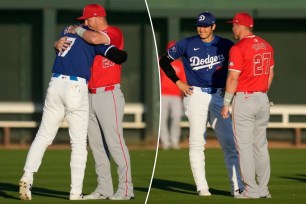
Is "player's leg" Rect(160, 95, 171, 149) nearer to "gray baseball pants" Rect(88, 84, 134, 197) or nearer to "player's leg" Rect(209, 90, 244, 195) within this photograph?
"player's leg" Rect(209, 90, 244, 195)

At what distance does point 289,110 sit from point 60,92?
14.2m

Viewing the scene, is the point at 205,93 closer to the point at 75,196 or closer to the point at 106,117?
the point at 106,117

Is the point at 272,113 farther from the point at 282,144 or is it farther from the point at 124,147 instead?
the point at 124,147

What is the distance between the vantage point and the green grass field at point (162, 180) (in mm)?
12812

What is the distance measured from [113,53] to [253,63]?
192cm

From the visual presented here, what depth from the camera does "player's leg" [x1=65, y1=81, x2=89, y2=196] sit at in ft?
38.7

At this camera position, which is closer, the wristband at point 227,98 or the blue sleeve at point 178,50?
the wristband at point 227,98

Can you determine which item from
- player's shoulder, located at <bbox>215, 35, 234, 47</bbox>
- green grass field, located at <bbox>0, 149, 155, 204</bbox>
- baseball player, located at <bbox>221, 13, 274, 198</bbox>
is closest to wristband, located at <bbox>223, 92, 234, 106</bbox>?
baseball player, located at <bbox>221, 13, 274, 198</bbox>

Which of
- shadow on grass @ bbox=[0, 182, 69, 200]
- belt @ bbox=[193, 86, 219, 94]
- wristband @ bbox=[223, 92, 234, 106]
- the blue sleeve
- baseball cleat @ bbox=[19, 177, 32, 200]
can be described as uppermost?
the blue sleeve

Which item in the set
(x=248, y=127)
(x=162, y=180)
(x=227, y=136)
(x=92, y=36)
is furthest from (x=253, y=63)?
(x=162, y=180)

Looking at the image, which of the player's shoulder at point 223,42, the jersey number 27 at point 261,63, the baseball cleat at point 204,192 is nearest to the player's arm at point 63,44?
the player's shoulder at point 223,42

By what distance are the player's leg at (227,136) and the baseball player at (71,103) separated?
5.55ft

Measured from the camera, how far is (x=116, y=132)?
1237 cm

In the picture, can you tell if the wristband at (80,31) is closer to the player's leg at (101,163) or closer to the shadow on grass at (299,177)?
the player's leg at (101,163)
